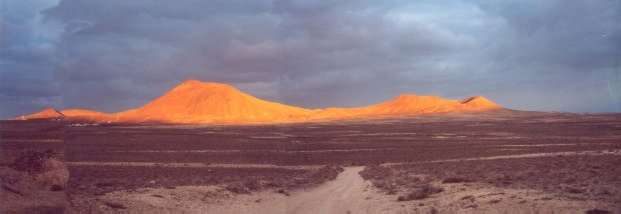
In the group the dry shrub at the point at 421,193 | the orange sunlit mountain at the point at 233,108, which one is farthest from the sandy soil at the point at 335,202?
the orange sunlit mountain at the point at 233,108

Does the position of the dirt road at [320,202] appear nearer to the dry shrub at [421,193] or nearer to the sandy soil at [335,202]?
the sandy soil at [335,202]

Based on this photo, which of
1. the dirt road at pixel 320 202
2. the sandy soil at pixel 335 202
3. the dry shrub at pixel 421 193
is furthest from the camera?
the dry shrub at pixel 421 193

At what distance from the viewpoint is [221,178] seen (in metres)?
24.5

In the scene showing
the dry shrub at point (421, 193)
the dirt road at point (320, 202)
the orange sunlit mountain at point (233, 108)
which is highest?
the orange sunlit mountain at point (233, 108)

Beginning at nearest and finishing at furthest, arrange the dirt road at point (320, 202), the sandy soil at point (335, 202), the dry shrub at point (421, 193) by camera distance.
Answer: the sandy soil at point (335, 202) < the dirt road at point (320, 202) < the dry shrub at point (421, 193)

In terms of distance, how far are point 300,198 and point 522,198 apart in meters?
7.64


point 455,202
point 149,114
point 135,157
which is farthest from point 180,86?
point 455,202

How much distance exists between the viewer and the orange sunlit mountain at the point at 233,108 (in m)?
138

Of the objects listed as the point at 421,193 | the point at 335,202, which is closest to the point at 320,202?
the point at 335,202

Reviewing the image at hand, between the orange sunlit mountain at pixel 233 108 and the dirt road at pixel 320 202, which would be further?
the orange sunlit mountain at pixel 233 108

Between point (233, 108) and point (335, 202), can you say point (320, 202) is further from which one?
point (233, 108)

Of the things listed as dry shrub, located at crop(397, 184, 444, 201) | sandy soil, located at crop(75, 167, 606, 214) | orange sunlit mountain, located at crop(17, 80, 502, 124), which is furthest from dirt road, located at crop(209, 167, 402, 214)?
orange sunlit mountain, located at crop(17, 80, 502, 124)

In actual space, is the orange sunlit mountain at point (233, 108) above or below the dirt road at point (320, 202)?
above

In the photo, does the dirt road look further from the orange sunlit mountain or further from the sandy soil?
the orange sunlit mountain
